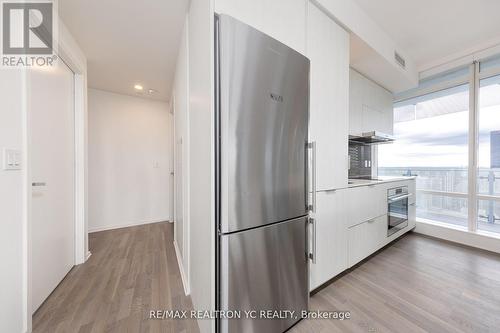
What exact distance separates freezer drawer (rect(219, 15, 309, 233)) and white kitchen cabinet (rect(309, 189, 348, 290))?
1.36ft

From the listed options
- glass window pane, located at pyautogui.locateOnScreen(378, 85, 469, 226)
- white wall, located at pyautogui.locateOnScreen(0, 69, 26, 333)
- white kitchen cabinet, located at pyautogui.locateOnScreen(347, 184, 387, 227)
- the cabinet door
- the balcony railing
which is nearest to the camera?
white wall, located at pyautogui.locateOnScreen(0, 69, 26, 333)

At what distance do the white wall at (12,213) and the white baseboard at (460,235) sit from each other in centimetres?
479

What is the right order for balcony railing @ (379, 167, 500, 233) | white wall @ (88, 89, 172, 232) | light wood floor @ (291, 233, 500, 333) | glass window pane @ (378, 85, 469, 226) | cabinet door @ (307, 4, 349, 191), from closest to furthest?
light wood floor @ (291, 233, 500, 333)
cabinet door @ (307, 4, 349, 191)
balcony railing @ (379, 167, 500, 233)
glass window pane @ (378, 85, 469, 226)
white wall @ (88, 89, 172, 232)

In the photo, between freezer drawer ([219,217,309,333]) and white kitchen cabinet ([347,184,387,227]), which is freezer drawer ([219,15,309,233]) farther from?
white kitchen cabinet ([347,184,387,227])

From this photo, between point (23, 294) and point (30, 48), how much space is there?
5.75 ft

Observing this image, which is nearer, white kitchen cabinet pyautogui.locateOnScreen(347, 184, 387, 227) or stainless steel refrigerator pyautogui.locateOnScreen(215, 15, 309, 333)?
stainless steel refrigerator pyautogui.locateOnScreen(215, 15, 309, 333)

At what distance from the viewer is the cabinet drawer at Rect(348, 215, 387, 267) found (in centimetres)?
188

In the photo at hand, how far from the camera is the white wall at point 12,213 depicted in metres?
1.08

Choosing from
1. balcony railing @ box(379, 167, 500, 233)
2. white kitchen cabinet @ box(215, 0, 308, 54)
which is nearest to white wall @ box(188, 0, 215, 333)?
white kitchen cabinet @ box(215, 0, 308, 54)

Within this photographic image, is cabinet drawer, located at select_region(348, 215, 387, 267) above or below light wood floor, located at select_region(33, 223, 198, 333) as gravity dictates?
above

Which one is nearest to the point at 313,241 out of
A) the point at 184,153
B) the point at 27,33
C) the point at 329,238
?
the point at 329,238

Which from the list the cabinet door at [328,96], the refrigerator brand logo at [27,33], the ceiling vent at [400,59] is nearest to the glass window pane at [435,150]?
the ceiling vent at [400,59]

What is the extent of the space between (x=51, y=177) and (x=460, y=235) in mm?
5151

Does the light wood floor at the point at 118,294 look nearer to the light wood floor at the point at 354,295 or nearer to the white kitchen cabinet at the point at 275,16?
the light wood floor at the point at 354,295
